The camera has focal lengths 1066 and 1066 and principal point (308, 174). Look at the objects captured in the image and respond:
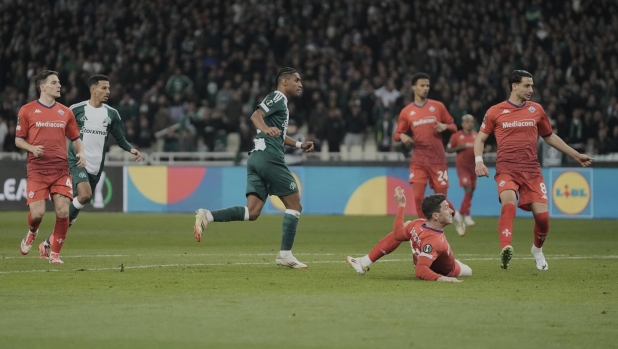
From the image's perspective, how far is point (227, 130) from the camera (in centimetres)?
2878

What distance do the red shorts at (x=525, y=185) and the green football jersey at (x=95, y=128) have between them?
5058mm

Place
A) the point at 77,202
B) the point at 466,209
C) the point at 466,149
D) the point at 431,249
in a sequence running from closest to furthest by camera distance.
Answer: the point at 431,249
the point at 77,202
the point at 466,209
the point at 466,149

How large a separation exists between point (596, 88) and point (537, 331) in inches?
822

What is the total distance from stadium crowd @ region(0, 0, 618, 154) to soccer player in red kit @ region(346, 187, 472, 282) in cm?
1626

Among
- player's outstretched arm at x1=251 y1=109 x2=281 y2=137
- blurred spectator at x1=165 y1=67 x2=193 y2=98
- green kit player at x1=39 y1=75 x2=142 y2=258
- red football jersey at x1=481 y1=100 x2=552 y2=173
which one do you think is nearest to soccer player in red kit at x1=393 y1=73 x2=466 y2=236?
red football jersey at x1=481 y1=100 x2=552 y2=173

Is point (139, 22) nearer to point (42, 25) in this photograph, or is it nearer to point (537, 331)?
point (42, 25)

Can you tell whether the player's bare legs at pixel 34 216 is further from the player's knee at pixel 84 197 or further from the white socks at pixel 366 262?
the white socks at pixel 366 262

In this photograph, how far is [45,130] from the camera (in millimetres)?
12469

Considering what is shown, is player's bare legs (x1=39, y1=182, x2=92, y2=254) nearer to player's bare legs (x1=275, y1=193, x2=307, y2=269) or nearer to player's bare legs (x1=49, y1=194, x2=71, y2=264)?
player's bare legs (x1=49, y1=194, x2=71, y2=264)

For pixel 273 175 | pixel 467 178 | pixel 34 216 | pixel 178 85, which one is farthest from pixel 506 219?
pixel 178 85

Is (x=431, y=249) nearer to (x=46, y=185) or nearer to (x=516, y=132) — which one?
(x=516, y=132)

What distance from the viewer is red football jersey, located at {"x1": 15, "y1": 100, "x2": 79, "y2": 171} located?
490 inches

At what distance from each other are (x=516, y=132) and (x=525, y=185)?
0.62 m

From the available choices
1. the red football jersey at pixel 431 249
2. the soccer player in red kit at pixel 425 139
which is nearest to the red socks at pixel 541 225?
the red football jersey at pixel 431 249
